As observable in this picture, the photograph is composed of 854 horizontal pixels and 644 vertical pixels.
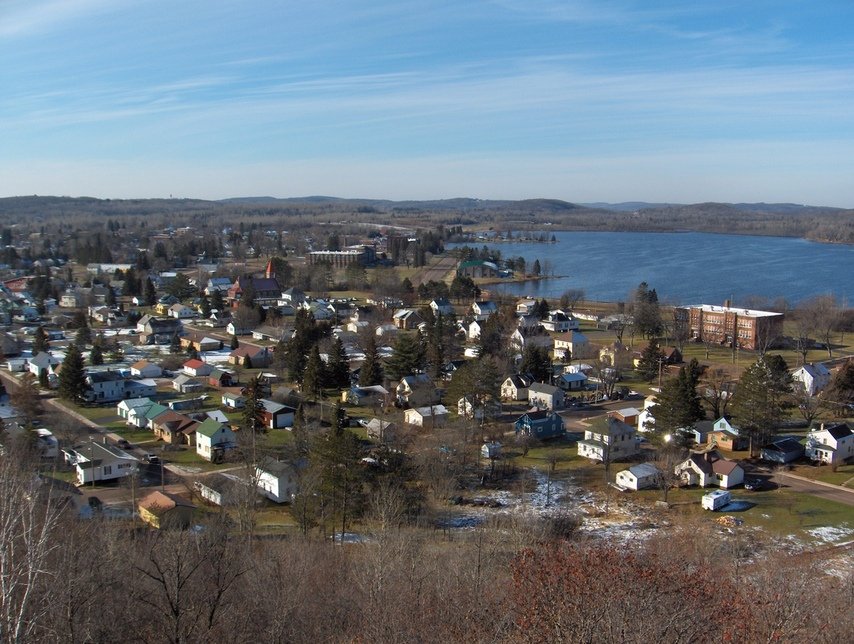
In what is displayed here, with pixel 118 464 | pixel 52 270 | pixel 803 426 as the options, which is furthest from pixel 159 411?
pixel 52 270

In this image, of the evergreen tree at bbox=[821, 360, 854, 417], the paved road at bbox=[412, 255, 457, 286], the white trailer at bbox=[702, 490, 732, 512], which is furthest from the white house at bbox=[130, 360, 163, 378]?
the paved road at bbox=[412, 255, 457, 286]

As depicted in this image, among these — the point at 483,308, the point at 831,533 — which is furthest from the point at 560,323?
the point at 831,533

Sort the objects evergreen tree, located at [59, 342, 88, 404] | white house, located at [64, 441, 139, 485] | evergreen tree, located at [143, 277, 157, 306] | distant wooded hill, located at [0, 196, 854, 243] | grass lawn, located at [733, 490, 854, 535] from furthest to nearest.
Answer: distant wooded hill, located at [0, 196, 854, 243] → evergreen tree, located at [143, 277, 157, 306] → evergreen tree, located at [59, 342, 88, 404] → white house, located at [64, 441, 139, 485] → grass lawn, located at [733, 490, 854, 535]

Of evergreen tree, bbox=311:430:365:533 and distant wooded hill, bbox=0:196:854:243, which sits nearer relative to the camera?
evergreen tree, bbox=311:430:365:533

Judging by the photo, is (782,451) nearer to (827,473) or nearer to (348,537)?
(827,473)

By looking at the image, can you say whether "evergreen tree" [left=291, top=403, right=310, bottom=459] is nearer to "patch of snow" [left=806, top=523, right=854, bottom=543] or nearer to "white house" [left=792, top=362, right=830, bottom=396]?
"patch of snow" [left=806, top=523, right=854, bottom=543]

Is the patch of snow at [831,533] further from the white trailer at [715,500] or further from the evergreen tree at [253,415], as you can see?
the evergreen tree at [253,415]

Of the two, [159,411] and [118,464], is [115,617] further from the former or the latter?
[159,411]
